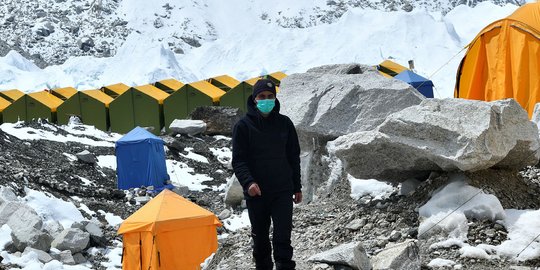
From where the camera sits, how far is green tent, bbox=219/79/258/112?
1013 inches

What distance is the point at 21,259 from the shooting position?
34.1ft

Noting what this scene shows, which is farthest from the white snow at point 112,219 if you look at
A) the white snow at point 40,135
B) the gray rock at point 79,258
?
the white snow at point 40,135

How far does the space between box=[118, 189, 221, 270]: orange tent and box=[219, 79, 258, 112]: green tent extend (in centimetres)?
1533

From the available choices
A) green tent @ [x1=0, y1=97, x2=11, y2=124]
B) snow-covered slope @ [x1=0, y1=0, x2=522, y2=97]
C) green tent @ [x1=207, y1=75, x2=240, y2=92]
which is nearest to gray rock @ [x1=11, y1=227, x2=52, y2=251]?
green tent @ [x1=0, y1=97, x2=11, y2=124]

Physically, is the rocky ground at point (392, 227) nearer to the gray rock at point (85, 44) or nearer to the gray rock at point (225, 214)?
the gray rock at point (225, 214)

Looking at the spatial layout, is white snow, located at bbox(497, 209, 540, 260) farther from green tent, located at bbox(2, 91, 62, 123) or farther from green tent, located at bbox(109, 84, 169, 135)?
green tent, located at bbox(2, 91, 62, 123)

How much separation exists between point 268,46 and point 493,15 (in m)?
11.4

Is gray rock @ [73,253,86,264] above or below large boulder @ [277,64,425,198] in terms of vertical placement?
below

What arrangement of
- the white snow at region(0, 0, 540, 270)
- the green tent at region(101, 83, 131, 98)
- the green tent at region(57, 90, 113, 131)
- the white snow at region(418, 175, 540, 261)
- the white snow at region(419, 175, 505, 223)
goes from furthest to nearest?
the green tent at region(101, 83, 131, 98) < the green tent at region(57, 90, 113, 131) < the white snow at region(0, 0, 540, 270) < the white snow at region(419, 175, 505, 223) < the white snow at region(418, 175, 540, 261)

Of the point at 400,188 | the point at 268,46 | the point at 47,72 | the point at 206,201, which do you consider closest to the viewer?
the point at 400,188

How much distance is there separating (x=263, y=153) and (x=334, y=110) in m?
4.14

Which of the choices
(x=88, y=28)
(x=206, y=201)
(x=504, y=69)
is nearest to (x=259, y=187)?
(x=504, y=69)

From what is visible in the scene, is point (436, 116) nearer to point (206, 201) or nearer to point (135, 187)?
point (206, 201)

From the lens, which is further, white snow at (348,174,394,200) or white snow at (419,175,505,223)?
white snow at (348,174,394,200)
